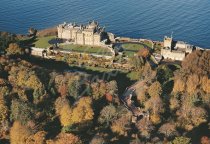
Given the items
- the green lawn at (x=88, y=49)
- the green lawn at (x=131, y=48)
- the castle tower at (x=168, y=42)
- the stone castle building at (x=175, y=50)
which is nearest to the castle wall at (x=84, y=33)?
the green lawn at (x=88, y=49)

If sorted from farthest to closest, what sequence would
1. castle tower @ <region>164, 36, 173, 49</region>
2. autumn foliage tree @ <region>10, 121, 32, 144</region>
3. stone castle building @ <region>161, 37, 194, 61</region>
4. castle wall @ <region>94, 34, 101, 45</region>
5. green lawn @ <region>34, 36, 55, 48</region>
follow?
green lawn @ <region>34, 36, 55, 48</region> → castle wall @ <region>94, 34, 101, 45</region> → castle tower @ <region>164, 36, 173, 49</region> → stone castle building @ <region>161, 37, 194, 61</region> → autumn foliage tree @ <region>10, 121, 32, 144</region>

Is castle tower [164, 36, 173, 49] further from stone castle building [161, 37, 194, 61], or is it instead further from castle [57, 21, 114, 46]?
castle [57, 21, 114, 46]

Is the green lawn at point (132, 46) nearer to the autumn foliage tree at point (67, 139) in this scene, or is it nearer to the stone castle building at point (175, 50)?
the stone castle building at point (175, 50)

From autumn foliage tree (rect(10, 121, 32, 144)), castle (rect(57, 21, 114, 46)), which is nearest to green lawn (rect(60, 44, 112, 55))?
castle (rect(57, 21, 114, 46))

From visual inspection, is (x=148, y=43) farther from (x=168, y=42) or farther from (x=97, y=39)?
(x=97, y=39)

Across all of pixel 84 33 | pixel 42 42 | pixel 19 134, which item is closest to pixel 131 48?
pixel 84 33

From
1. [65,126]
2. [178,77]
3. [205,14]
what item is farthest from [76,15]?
[65,126]
